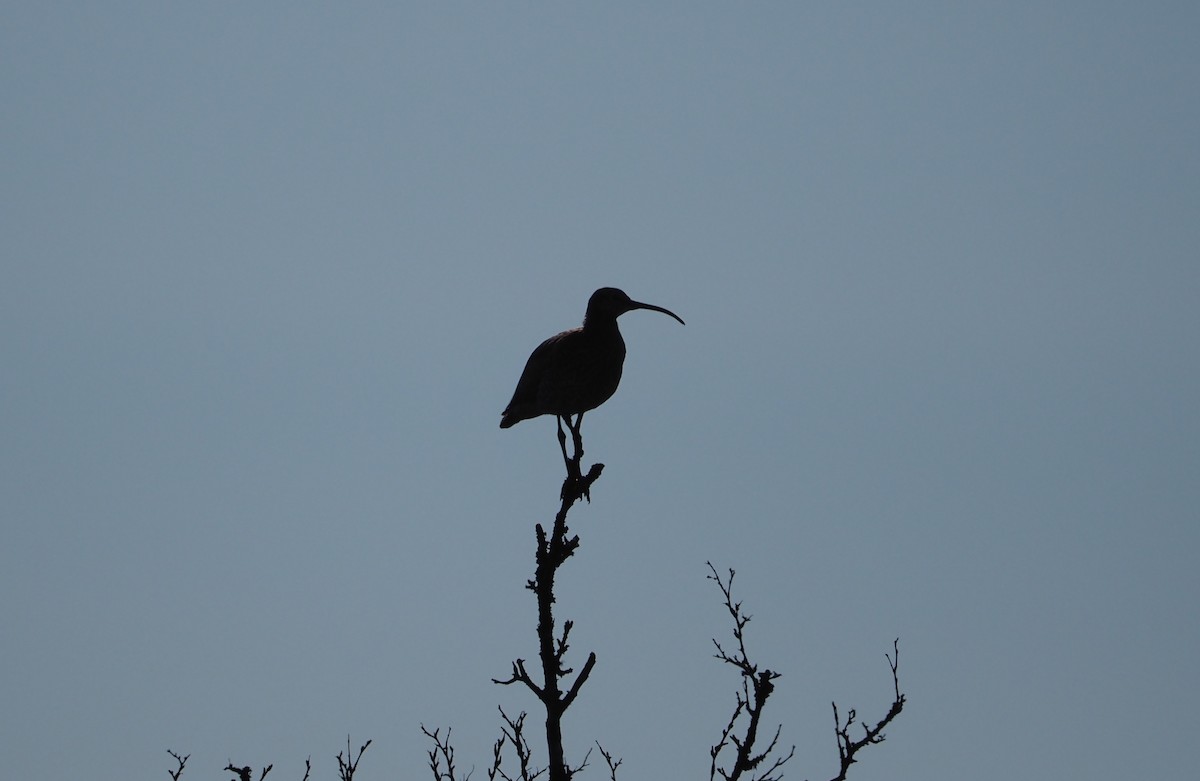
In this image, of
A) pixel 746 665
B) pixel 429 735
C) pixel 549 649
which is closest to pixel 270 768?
pixel 429 735

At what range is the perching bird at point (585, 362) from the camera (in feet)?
37.8

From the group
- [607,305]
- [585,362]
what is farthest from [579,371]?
[607,305]

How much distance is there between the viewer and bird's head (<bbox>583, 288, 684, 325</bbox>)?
11.8 m

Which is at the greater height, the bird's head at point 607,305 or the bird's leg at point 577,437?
the bird's head at point 607,305

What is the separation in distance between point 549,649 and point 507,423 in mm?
5172

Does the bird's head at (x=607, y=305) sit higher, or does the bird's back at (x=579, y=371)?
the bird's head at (x=607, y=305)

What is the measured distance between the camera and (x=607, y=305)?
38.8 feet

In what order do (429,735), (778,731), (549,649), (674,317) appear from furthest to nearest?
(674,317) < (429,735) < (549,649) < (778,731)

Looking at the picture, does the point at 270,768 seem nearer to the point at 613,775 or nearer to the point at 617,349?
the point at 613,775

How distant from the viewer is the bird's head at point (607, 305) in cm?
1181

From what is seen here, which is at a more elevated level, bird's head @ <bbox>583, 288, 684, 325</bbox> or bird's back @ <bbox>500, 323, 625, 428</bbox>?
bird's head @ <bbox>583, 288, 684, 325</bbox>

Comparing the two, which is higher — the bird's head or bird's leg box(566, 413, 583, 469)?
the bird's head

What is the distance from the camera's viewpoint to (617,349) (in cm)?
1169

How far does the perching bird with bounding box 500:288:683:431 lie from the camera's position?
11516mm
